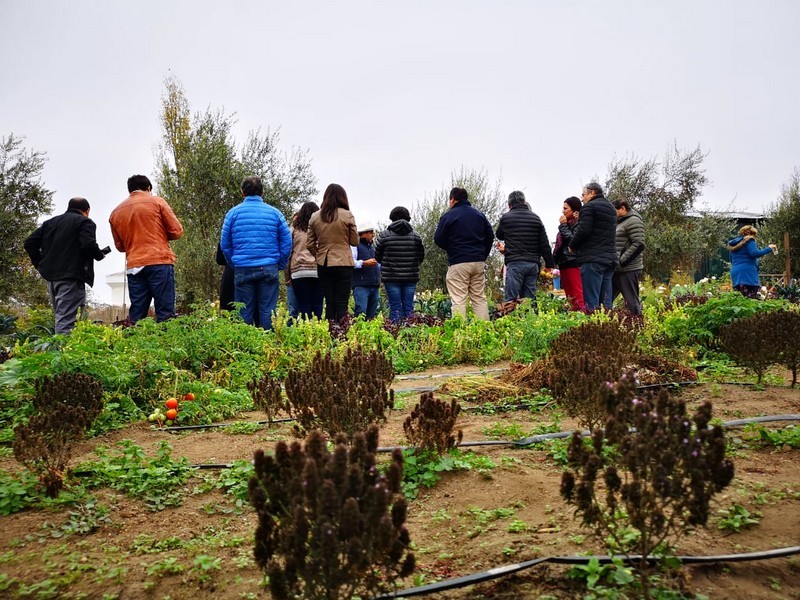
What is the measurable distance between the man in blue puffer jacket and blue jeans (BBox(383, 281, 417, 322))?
2499 millimetres

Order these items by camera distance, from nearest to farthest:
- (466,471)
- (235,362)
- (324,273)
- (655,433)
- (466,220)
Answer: (655,433) → (466,471) → (235,362) → (324,273) → (466,220)

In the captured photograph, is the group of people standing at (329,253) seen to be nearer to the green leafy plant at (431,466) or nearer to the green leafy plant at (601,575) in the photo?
the green leafy plant at (431,466)

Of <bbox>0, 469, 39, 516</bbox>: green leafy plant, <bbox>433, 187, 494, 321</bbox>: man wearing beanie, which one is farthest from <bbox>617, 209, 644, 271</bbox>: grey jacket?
<bbox>0, 469, 39, 516</bbox>: green leafy plant

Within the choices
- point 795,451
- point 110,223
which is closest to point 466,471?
point 795,451

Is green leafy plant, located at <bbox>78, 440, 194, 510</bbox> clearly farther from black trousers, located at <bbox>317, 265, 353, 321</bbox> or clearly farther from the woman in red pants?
the woman in red pants

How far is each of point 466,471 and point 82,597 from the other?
1.78 m

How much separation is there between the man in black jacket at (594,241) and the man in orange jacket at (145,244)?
197 inches

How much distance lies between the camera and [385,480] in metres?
1.75

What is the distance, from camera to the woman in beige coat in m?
7.63

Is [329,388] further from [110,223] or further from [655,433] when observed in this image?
[110,223]

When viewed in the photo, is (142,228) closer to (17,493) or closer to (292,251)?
(292,251)

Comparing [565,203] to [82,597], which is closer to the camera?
[82,597]

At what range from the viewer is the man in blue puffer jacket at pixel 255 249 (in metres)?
7.47

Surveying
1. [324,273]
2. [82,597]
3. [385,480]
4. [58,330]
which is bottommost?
[82,597]
